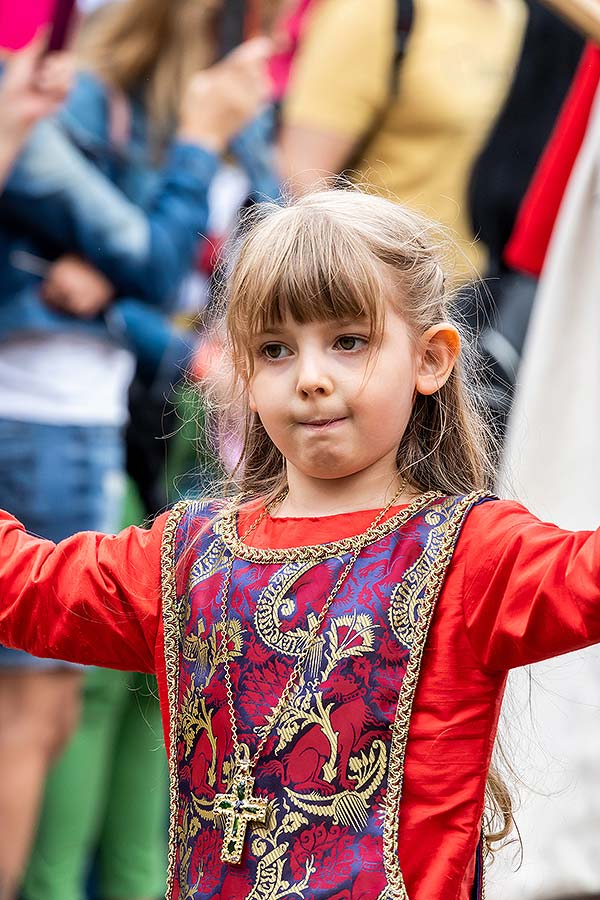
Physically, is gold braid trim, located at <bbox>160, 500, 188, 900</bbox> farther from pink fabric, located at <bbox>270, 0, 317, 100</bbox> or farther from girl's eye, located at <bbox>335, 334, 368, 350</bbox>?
pink fabric, located at <bbox>270, 0, 317, 100</bbox>

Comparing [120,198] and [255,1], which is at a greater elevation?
[255,1]

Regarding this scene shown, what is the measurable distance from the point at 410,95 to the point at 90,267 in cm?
88

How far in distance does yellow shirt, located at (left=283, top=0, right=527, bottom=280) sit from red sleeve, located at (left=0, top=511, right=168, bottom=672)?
1.71 m

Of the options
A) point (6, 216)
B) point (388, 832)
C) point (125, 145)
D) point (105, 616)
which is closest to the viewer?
point (388, 832)

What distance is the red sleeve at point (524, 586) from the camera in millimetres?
1351

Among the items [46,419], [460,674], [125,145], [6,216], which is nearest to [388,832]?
[460,674]

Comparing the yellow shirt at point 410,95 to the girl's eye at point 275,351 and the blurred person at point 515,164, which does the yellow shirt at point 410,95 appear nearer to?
the blurred person at point 515,164

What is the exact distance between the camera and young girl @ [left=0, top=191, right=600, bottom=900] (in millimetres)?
1483

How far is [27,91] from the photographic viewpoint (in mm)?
2816

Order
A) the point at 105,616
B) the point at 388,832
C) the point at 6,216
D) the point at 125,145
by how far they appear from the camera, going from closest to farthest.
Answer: the point at 388,832 → the point at 105,616 → the point at 6,216 → the point at 125,145

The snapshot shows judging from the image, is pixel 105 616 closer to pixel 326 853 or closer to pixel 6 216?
pixel 326 853

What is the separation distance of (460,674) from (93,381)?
1.58 meters

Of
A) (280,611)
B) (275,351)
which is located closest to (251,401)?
(275,351)

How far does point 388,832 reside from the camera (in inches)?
58.0
